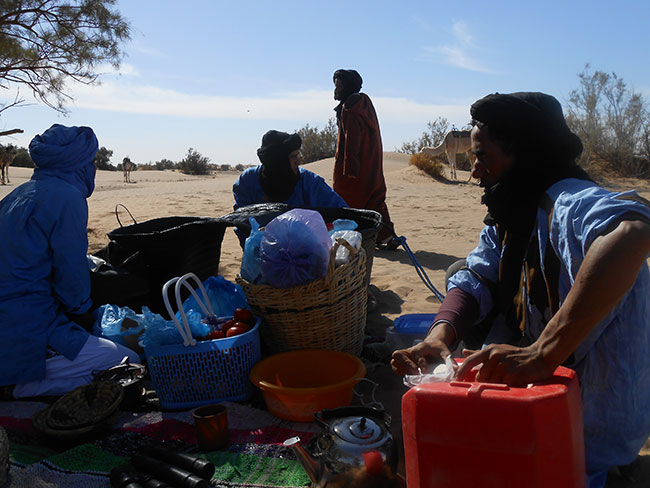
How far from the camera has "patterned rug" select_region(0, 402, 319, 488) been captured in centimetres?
225

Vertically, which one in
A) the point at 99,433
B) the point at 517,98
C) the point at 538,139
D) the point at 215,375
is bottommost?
the point at 99,433

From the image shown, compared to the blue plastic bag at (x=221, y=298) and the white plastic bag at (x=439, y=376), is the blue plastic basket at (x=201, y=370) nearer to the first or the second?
the blue plastic bag at (x=221, y=298)

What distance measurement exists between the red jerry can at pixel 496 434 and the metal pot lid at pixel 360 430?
0.34 meters

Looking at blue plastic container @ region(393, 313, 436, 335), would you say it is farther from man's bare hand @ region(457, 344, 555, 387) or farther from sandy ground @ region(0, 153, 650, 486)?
man's bare hand @ region(457, 344, 555, 387)

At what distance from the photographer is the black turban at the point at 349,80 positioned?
6.64m

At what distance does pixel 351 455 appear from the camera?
75.0 inches

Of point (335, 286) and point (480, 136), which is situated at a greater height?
point (480, 136)

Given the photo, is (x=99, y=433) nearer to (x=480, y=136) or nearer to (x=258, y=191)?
(x=480, y=136)

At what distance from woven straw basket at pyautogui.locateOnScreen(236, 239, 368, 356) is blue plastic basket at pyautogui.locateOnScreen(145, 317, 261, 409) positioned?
8.1 inches

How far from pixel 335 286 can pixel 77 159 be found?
1758mm

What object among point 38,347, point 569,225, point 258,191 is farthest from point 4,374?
point 569,225

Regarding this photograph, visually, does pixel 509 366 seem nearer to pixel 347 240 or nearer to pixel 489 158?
pixel 489 158

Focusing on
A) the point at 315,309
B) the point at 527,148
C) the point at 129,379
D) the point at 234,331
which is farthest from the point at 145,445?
the point at 527,148

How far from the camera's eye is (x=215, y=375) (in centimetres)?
284
